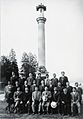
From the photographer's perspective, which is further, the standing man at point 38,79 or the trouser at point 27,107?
the standing man at point 38,79

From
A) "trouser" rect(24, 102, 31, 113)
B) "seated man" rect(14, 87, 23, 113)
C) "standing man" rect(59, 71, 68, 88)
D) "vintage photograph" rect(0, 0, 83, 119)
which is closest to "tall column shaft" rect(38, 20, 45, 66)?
"vintage photograph" rect(0, 0, 83, 119)

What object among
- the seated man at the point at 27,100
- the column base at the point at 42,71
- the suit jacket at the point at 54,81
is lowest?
the seated man at the point at 27,100

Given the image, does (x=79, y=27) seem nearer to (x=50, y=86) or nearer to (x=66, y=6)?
(x=66, y=6)

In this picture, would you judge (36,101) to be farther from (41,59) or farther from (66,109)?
(41,59)

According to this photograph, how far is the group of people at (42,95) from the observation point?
15.6 feet

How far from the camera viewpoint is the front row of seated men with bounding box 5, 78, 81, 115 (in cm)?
476

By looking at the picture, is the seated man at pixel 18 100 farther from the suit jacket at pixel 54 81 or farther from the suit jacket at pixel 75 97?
the suit jacket at pixel 75 97

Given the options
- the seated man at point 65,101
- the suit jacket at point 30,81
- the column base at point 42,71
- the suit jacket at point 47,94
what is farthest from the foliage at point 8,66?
the seated man at point 65,101

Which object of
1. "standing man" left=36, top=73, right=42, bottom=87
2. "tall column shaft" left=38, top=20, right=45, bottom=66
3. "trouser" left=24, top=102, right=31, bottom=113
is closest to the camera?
"trouser" left=24, top=102, right=31, bottom=113

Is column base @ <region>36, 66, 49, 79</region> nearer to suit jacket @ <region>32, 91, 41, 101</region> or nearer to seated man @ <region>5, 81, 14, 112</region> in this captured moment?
suit jacket @ <region>32, 91, 41, 101</region>

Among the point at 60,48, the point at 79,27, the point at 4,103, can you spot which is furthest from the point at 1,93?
the point at 79,27

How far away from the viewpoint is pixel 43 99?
481 centimetres

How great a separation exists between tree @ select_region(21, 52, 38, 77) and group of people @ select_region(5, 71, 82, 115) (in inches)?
3.5

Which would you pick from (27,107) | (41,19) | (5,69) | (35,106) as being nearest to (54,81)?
(35,106)
